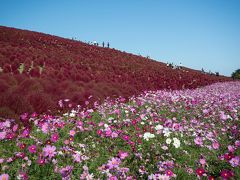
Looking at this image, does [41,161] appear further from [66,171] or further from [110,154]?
[110,154]

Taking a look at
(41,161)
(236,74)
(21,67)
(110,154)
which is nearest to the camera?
(41,161)

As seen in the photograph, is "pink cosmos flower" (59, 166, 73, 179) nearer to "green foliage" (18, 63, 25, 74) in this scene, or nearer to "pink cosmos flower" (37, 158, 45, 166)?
"pink cosmos flower" (37, 158, 45, 166)

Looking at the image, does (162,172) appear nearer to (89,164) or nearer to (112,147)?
(89,164)

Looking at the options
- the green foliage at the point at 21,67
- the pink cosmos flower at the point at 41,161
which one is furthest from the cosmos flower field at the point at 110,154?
the green foliage at the point at 21,67

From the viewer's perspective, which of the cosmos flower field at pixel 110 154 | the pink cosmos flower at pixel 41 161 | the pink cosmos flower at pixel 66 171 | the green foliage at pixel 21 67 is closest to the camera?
the pink cosmos flower at pixel 66 171

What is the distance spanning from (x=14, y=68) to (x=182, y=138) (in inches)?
322

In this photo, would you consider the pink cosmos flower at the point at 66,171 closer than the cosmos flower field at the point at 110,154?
Yes

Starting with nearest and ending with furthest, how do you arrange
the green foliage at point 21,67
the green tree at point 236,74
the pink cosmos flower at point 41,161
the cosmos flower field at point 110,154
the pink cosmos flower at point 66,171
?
the pink cosmos flower at point 66,171
the pink cosmos flower at point 41,161
the cosmos flower field at point 110,154
the green foliage at point 21,67
the green tree at point 236,74

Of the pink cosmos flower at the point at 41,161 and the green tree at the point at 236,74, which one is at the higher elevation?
the green tree at the point at 236,74

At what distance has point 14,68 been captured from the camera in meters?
10.8

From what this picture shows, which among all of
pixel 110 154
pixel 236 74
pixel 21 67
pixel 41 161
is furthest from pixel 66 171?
pixel 236 74

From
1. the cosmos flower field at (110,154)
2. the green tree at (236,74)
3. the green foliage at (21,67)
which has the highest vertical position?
the green tree at (236,74)

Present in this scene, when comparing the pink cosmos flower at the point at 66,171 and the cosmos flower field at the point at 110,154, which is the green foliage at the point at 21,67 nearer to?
the cosmos flower field at the point at 110,154

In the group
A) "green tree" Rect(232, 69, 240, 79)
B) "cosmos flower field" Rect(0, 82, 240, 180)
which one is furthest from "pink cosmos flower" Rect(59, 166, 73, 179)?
"green tree" Rect(232, 69, 240, 79)
